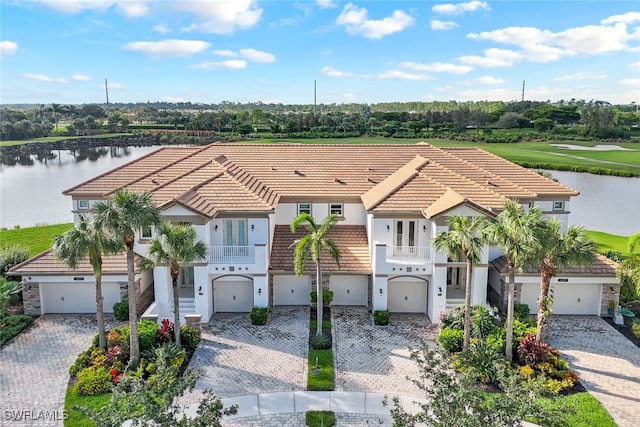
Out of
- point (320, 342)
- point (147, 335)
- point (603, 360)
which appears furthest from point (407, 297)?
point (147, 335)

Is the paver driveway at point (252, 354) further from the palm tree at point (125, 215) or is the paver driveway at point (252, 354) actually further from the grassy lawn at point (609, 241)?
the grassy lawn at point (609, 241)

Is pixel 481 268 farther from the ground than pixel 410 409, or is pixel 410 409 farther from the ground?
pixel 481 268

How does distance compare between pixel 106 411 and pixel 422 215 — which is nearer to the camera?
pixel 106 411

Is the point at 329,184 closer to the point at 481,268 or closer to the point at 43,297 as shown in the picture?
the point at 481,268

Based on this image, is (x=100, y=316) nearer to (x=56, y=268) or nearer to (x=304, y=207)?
(x=56, y=268)

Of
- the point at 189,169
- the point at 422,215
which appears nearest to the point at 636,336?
the point at 422,215

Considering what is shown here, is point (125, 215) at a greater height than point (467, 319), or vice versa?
point (125, 215)

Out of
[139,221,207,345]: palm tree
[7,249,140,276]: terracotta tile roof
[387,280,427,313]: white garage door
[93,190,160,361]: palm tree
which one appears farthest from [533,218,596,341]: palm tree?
[7,249,140,276]: terracotta tile roof
